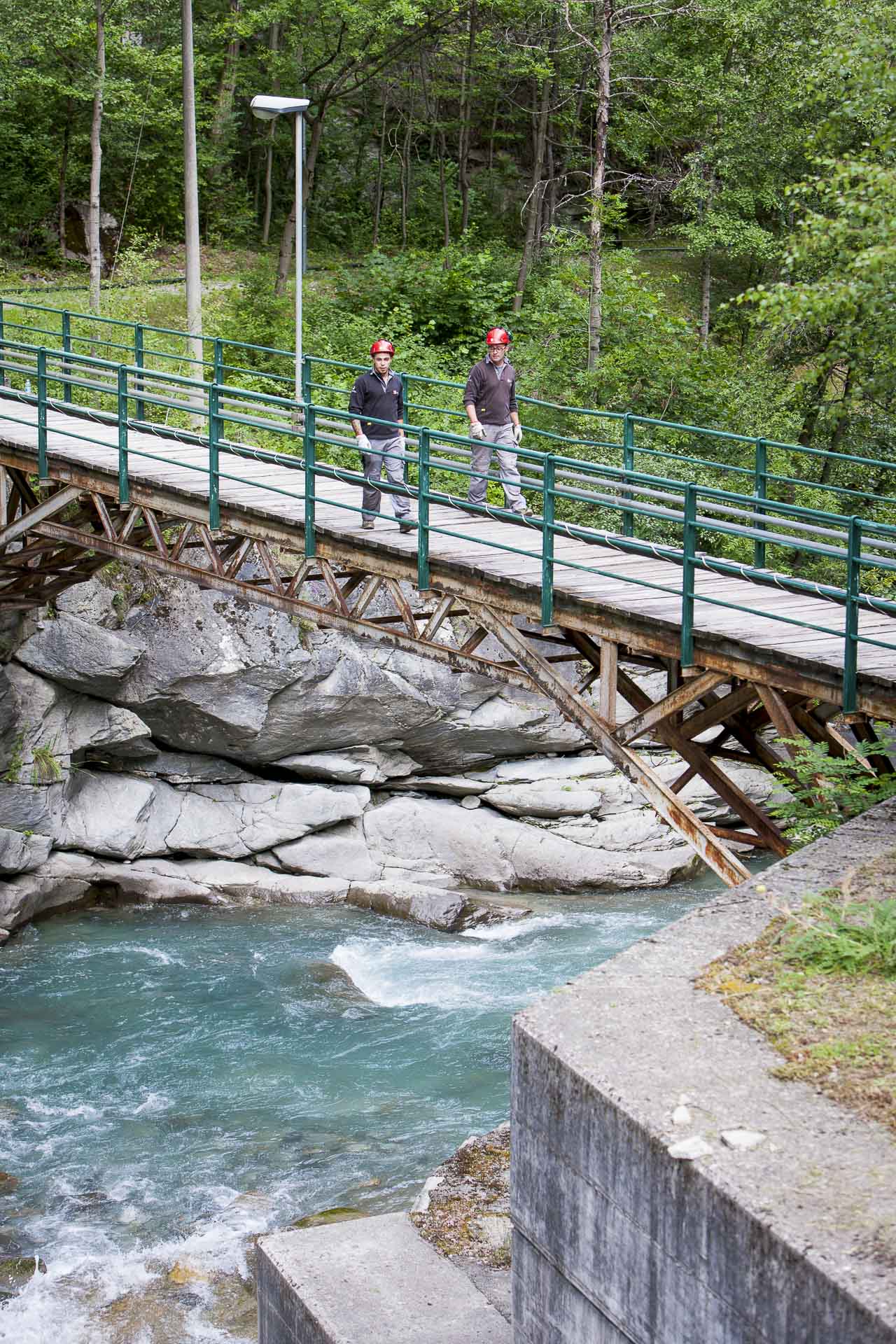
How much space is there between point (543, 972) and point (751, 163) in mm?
17286

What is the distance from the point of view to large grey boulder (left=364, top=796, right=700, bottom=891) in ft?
65.1

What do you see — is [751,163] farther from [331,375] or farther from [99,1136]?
[99,1136]

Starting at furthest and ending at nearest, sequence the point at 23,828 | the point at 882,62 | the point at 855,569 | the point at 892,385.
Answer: the point at 23,828 < the point at 892,385 < the point at 882,62 < the point at 855,569

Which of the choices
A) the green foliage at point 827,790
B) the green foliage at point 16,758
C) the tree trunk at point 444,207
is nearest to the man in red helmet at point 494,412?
the green foliage at point 827,790

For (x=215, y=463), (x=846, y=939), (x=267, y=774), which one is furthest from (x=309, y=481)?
(x=267, y=774)

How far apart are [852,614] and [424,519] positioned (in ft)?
13.5

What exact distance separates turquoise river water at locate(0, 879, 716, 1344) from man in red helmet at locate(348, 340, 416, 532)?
5.70 metres

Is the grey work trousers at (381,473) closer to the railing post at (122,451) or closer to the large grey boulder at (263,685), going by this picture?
the railing post at (122,451)

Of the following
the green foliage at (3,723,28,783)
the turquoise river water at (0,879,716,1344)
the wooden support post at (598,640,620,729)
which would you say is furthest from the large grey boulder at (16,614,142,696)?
the wooden support post at (598,640,620,729)

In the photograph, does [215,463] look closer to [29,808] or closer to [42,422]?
[42,422]

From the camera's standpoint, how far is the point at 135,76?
35.0 meters

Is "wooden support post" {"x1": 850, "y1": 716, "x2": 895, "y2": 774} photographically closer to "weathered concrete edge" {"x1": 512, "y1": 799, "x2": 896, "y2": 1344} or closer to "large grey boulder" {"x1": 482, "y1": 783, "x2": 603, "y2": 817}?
"weathered concrete edge" {"x1": 512, "y1": 799, "x2": 896, "y2": 1344}

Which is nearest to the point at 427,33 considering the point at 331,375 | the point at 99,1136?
the point at 331,375

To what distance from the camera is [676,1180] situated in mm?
5211
